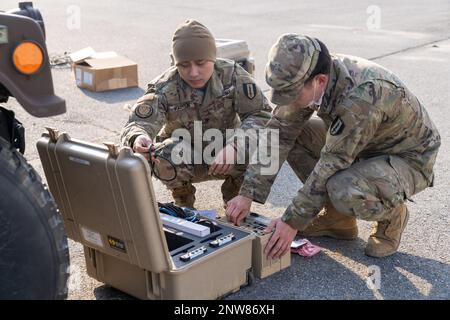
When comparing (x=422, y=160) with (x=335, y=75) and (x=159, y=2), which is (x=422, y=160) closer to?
(x=335, y=75)

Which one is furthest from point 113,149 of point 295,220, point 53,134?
point 295,220

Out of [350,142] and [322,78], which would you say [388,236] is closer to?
[350,142]

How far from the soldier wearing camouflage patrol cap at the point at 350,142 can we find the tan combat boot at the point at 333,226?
0.07ft

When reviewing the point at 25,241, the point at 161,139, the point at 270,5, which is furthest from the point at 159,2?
the point at 25,241

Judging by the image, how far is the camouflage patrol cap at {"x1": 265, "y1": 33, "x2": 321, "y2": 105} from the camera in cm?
290

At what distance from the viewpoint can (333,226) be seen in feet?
11.6

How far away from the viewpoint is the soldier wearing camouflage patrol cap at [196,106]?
3.55m

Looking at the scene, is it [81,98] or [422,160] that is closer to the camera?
[422,160]

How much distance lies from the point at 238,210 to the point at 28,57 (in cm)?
142

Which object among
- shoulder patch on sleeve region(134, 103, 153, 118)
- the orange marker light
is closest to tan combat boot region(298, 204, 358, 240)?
shoulder patch on sleeve region(134, 103, 153, 118)

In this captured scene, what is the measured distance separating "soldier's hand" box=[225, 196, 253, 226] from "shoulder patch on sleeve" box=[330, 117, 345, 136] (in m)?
0.57

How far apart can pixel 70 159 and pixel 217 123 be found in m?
1.39

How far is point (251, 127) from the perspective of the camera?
360 centimetres

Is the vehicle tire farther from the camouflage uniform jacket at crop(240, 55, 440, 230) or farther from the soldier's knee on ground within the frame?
the soldier's knee on ground
